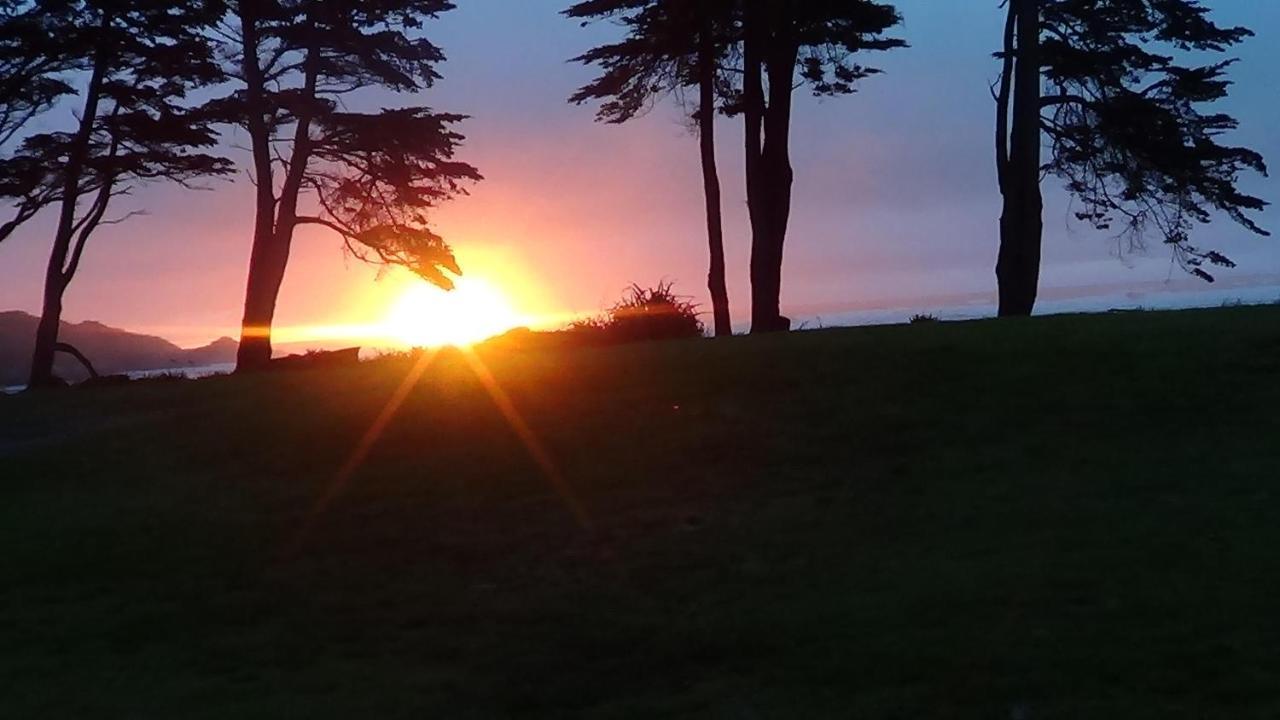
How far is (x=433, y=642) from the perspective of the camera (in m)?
7.87

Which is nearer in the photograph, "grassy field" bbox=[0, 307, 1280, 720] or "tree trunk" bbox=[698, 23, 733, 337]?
"grassy field" bbox=[0, 307, 1280, 720]

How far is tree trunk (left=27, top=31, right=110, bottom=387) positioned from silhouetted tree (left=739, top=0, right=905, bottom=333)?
13.8 m

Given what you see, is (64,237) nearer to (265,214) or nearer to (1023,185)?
(265,214)

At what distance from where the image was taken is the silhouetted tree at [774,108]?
24.5m

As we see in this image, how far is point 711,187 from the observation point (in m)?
26.2

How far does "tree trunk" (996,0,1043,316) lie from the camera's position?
24.1 meters

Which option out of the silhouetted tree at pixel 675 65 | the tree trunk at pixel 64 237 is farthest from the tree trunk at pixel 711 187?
the tree trunk at pixel 64 237

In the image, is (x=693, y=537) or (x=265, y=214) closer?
(x=693, y=537)

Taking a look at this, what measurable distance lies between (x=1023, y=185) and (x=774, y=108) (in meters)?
4.66

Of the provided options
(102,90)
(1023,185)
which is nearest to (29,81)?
(102,90)

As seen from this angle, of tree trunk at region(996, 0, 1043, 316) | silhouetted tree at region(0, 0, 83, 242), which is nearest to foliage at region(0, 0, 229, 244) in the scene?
silhouetted tree at region(0, 0, 83, 242)

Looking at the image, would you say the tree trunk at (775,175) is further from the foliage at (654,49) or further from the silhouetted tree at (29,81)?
the silhouetted tree at (29,81)

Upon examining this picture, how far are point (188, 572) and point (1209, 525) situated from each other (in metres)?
7.08

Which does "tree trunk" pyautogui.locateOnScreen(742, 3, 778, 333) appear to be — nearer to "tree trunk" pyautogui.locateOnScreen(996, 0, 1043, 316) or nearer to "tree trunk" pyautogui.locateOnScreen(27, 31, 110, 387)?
"tree trunk" pyautogui.locateOnScreen(996, 0, 1043, 316)
